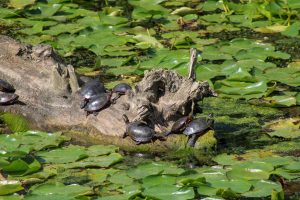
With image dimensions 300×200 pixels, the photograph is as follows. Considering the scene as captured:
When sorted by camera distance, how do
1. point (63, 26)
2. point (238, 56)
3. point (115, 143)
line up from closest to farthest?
point (115, 143) < point (238, 56) < point (63, 26)

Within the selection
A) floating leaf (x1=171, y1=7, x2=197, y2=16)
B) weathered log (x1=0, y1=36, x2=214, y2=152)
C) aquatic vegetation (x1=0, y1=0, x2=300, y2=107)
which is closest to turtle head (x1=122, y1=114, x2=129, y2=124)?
weathered log (x1=0, y1=36, x2=214, y2=152)

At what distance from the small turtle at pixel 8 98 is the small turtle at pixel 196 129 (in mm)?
1322

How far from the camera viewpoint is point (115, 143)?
7.27 meters

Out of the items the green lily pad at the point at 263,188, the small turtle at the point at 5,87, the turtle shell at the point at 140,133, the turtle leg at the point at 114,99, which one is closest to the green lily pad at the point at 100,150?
the turtle shell at the point at 140,133

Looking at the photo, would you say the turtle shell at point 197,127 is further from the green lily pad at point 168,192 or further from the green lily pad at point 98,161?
the green lily pad at point 168,192

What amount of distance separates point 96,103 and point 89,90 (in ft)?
0.74

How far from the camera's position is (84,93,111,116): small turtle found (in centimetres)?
737

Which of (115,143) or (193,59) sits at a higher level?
(193,59)

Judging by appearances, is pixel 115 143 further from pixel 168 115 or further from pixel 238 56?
pixel 238 56

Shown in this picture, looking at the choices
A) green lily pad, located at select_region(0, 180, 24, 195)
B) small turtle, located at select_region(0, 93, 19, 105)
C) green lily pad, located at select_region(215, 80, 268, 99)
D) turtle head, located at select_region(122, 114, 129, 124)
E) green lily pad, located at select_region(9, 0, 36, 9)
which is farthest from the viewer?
green lily pad, located at select_region(9, 0, 36, 9)

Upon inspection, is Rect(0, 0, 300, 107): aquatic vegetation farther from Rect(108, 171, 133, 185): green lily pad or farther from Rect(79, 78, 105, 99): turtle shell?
Rect(108, 171, 133, 185): green lily pad

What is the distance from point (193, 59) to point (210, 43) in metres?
2.16

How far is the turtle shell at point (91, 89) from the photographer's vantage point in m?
7.51

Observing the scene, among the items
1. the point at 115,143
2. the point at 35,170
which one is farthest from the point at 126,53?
the point at 35,170
